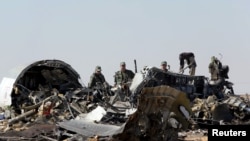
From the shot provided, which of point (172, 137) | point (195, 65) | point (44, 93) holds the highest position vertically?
point (195, 65)

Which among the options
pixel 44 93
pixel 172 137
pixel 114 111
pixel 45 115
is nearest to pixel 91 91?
pixel 44 93

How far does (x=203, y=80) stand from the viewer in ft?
60.5

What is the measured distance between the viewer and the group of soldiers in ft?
58.5

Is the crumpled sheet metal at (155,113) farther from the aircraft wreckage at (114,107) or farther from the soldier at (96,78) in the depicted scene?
the soldier at (96,78)

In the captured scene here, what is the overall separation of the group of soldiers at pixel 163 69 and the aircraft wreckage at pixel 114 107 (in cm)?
30

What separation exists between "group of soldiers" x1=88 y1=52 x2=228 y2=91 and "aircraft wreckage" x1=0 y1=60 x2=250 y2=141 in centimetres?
30

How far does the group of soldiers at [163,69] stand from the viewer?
17.8 metres

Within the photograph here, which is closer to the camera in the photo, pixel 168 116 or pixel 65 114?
pixel 168 116

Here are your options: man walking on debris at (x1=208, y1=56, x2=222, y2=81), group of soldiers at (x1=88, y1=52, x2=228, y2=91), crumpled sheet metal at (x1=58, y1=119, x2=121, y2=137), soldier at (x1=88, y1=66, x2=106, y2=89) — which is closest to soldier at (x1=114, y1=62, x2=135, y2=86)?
group of soldiers at (x1=88, y1=52, x2=228, y2=91)

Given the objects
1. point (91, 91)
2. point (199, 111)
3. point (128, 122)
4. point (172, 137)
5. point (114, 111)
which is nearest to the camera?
point (128, 122)

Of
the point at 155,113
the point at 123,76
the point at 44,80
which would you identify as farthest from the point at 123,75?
the point at 155,113

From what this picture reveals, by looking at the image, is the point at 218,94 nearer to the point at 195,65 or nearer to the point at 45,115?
the point at 195,65

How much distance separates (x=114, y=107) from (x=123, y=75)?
127 inches

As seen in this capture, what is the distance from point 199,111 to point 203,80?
9.80ft
